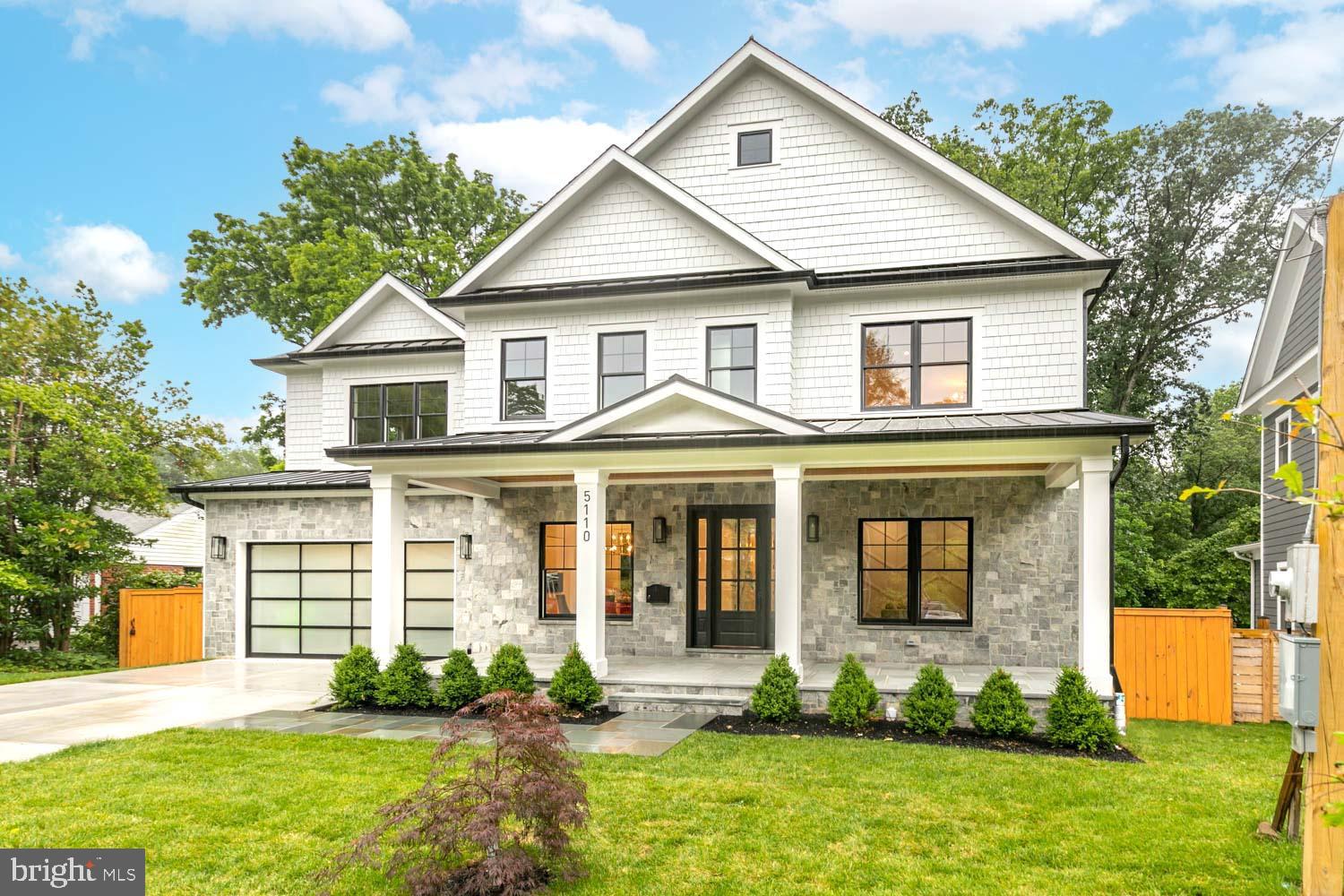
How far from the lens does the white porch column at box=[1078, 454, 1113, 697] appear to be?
A: 864cm

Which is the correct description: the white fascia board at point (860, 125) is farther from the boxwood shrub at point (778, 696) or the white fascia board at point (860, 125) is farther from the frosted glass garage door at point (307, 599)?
the frosted glass garage door at point (307, 599)

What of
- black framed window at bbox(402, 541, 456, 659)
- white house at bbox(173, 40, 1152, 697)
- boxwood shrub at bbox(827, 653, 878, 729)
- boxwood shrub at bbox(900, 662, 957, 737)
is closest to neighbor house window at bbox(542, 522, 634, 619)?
white house at bbox(173, 40, 1152, 697)

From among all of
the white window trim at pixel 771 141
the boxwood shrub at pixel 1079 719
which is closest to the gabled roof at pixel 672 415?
the boxwood shrub at pixel 1079 719

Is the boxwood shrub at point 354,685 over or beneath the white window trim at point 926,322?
beneath

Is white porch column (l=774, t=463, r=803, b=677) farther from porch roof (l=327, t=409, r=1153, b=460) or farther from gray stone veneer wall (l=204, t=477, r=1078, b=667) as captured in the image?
gray stone veneer wall (l=204, t=477, r=1078, b=667)

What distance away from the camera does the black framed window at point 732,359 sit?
39.3 ft

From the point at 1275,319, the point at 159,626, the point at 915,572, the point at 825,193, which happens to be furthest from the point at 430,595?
the point at 1275,319

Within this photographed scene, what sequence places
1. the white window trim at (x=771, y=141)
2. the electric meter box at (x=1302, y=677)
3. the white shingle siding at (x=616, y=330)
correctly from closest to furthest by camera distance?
the electric meter box at (x=1302, y=677), the white shingle siding at (x=616, y=330), the white window trim at (x=771, y=141)

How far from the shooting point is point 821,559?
39.4 ft

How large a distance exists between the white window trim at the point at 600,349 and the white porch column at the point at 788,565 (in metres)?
3.18

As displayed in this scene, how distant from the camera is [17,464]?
15.8 m

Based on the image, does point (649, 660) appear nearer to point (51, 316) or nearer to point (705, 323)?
point (705, 323)

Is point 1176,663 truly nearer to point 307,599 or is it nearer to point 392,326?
point 392,326

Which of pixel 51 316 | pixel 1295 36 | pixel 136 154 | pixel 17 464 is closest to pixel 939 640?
pixel 17 464
